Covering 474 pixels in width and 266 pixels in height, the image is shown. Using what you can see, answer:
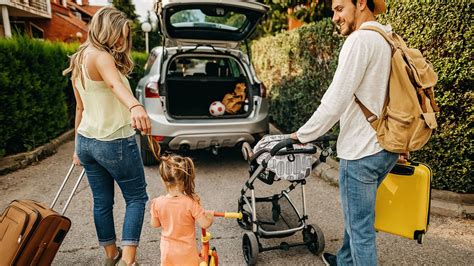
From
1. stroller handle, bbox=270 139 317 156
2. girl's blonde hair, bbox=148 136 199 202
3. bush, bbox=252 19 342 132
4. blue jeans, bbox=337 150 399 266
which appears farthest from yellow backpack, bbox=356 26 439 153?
bush, bbox=252 19 342 132

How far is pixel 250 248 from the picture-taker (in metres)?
2.53

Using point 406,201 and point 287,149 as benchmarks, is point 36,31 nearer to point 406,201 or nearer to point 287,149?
point 287,149

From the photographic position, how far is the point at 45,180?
4.51 m

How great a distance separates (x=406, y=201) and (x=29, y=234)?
93.4 inches

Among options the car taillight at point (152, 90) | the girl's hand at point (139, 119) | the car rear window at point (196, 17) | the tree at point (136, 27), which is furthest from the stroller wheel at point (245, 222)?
the tree at point (136, 27)

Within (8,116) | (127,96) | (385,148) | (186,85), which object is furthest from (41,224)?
(186,85)

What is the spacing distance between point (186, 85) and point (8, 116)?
2666 mm

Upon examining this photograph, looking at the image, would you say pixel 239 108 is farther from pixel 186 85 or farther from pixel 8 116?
pixel 8 116

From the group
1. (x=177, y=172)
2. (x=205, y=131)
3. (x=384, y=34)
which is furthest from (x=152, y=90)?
(x=384, y=34)

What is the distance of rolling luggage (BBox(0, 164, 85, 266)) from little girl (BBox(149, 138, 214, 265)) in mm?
777

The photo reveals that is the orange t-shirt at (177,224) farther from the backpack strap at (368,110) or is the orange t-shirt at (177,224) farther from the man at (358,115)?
the backpack strap at (368,110)

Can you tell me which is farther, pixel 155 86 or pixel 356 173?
pixel 155 86

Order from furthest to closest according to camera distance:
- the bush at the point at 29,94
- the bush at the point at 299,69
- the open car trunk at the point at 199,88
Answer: the open car trunk at the point at 199,88
the bush at the point at 299,69
the bush at the point at 29,94

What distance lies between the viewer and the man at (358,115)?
5.47 ft
